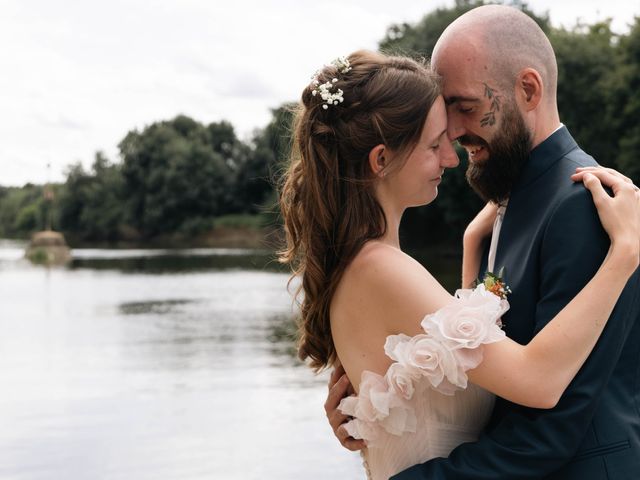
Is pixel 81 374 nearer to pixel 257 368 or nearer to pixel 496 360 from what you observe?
pixel 257 368

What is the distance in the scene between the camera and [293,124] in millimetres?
2820

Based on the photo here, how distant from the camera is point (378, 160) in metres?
2.53

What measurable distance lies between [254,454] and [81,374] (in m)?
5.77

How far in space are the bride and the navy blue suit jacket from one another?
55mm

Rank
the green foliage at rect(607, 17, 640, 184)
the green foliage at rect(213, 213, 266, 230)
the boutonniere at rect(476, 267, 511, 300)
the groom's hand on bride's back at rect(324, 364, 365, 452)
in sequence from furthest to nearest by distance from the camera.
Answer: the green foliage at rect(213, 213, 266, 230)
the green foliage at rect(607, 17, 640, 184)
the groom's hand on bride's back at rect(324, 364, 365, 452)
the boutonniere at rect(476, 267, 511, 300)

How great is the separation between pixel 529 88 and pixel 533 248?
51cm

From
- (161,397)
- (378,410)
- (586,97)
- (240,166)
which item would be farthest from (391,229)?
(240,166)

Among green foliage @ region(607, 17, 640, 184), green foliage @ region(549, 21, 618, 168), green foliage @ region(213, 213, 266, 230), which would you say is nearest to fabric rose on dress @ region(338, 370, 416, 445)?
green foliage @ region(607, 17, 640, 184)

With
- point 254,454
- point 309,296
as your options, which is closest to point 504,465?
point 309,296

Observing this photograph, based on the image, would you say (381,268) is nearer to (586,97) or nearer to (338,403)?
(338,403)

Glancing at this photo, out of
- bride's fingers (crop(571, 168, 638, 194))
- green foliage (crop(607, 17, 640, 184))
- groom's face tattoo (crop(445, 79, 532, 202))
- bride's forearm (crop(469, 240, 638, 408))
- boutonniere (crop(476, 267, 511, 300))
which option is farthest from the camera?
green foliage (crop(607, 17, 640, 184))

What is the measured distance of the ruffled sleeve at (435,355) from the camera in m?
2.22

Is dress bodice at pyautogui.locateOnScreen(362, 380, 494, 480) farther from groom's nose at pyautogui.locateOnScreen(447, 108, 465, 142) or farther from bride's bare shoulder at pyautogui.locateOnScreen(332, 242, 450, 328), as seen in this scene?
groom's nose at pyautogui.locateOnScreen(447, 108, 465, 142)

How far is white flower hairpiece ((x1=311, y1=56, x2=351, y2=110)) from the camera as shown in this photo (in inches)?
101
